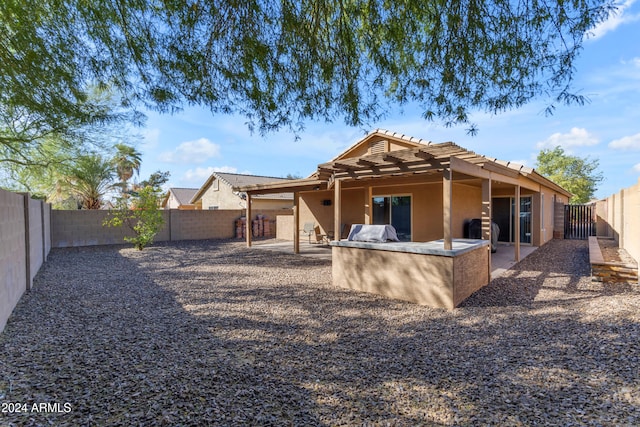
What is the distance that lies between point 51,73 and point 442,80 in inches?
235

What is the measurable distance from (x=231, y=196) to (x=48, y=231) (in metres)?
11.8

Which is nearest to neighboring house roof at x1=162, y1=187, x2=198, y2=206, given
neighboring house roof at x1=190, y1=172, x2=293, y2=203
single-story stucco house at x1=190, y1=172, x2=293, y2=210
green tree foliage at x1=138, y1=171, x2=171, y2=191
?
single-story stucco house at x1=190, y1=172, x2=293, y2=210

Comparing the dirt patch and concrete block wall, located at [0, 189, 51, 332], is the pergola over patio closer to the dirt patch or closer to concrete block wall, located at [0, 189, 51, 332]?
the dirt patch

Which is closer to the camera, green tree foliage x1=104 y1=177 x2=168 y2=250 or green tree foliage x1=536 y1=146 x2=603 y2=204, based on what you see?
green tree foliage x1=104 y1=177 x2=168 y2=250

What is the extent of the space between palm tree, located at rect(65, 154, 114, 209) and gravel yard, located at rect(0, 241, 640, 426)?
929cm

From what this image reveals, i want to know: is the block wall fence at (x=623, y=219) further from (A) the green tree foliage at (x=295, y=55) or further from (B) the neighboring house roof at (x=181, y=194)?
(B) the neighboring house roof at (x=181, y=194)

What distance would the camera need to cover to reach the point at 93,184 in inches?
Answer: 633

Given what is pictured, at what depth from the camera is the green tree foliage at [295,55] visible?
4.23m

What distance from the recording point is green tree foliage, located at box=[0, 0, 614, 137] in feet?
13.9

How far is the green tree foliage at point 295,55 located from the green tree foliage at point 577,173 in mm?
34251

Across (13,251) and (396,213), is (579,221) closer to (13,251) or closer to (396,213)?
(396,213)

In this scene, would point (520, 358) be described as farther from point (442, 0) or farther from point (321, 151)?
point (321, 151)

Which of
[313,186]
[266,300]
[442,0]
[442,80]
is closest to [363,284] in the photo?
[266,300]

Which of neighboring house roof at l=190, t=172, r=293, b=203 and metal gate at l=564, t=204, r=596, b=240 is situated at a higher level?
neighboring house roof at l=190, t=172, r=293, b=203
